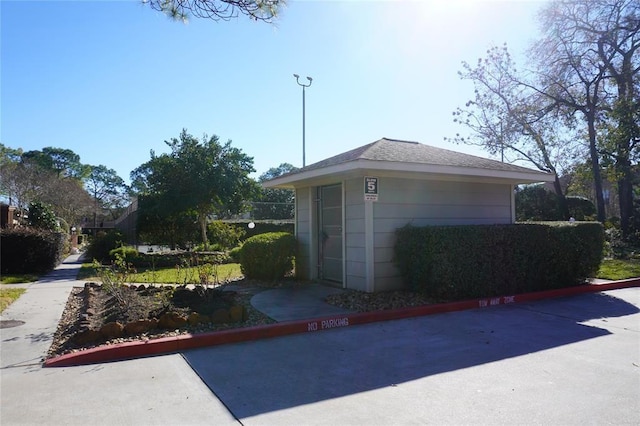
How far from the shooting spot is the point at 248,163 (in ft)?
65.4

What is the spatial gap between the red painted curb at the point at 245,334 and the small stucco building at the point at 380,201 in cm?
150

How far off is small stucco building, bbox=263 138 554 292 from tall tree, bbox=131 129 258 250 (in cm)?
783

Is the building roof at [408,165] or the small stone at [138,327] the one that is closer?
the small stone at [138,327]

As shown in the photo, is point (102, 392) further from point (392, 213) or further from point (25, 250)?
point (25, 250)

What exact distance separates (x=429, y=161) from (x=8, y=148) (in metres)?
50.1

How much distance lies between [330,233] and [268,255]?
1496 millimetres

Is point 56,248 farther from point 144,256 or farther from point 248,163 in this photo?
point 248,163

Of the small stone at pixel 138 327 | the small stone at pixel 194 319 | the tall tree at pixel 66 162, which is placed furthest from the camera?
the tall tree at pixel 66 162

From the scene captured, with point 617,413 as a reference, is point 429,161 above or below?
above

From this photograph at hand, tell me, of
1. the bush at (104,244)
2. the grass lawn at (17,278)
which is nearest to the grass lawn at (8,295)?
the grass lawn at (17,278)

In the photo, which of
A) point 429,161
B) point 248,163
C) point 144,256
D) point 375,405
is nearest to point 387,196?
point 429,161

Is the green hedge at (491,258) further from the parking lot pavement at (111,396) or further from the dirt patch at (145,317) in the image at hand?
the parking lot pavement at (111,396)

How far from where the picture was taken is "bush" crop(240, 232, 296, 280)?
9891 mm

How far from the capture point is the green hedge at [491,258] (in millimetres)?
7781
